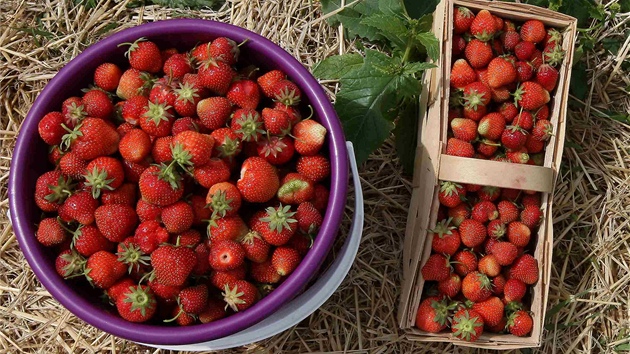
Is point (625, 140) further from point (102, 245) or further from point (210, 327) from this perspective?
point (102, 245)

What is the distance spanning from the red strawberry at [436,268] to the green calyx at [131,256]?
0.68 meters

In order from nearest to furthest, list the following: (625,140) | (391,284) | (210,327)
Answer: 1. (210,327)
2. (391,284)
3. (625,140)

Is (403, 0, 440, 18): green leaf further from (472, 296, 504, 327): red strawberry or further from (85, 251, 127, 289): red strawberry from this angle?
(85, 251, 127, 289): red strawberry

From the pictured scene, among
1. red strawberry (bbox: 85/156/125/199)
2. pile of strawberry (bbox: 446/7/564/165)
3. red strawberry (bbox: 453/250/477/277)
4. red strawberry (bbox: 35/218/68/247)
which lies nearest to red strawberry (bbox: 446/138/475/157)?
pile of strawberry (bbox: 446/7/564/165)

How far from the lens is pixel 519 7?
1563 mm

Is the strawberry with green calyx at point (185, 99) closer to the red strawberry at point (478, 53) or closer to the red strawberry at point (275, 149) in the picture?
the red strawberry at point (275, 149)

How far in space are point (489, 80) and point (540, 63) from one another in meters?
0.16

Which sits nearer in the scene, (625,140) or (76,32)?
(76,32)

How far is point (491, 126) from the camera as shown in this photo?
4.94ft

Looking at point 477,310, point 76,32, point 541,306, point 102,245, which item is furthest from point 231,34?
point 541,306

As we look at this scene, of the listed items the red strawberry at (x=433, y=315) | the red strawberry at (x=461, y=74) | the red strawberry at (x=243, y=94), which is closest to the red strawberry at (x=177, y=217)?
the red strawberry at (x=243, y=94)

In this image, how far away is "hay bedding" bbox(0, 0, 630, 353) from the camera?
61.3 inches

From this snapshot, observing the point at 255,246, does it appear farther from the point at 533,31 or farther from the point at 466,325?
the point at 533,31

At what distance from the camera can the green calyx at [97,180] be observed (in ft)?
3.63
